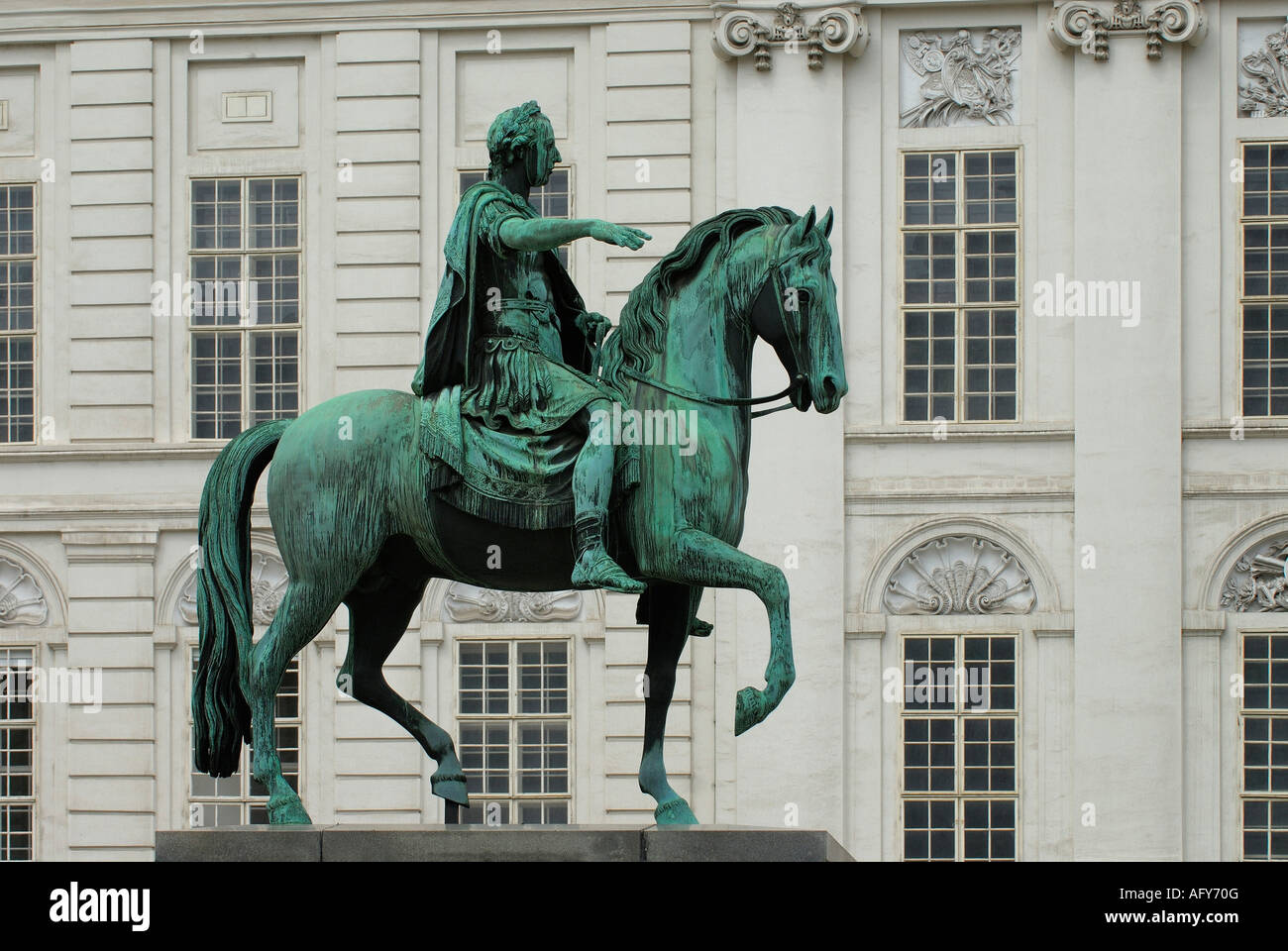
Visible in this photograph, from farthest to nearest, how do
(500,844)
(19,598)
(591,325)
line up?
(19,598), (591,325), (500,844)

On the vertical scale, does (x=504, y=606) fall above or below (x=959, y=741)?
above

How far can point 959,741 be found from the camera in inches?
765

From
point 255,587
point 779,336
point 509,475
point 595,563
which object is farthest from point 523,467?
point 255,587

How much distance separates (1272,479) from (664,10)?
669 cm

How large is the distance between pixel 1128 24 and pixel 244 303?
8.12m

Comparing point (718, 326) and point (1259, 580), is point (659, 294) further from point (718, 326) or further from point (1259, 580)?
point (1259, 580)

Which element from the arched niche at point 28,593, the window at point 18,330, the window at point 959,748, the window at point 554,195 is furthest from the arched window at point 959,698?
Answer: the window at point 18,330

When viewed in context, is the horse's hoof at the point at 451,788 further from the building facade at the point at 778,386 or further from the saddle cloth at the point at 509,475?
the building facade at the point at 778,386

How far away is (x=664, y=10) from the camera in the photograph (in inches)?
801

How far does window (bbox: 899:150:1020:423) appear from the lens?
1988cm

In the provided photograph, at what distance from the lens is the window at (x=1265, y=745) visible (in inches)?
759

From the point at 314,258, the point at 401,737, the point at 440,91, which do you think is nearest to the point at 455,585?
the point at 401,737

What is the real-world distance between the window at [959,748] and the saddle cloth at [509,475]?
1144cm

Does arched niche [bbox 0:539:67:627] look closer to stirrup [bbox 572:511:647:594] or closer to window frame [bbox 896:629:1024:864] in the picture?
window frame [bbox 896:629:1024:864]
